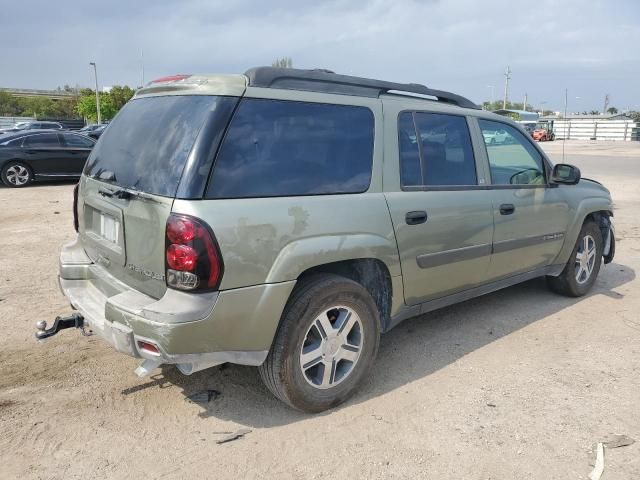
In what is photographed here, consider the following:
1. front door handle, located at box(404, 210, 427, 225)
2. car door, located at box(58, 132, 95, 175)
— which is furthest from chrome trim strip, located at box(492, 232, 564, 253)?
car door, located at box(58, 132, 95, 175)

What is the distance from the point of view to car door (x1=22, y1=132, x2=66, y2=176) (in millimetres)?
13328

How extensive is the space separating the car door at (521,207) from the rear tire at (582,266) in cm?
40

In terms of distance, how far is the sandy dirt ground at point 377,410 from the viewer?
8.94 feet

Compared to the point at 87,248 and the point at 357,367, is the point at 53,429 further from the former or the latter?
the point at 357,367

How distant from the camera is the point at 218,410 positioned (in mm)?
3225

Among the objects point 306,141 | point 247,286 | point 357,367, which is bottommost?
point 357,367

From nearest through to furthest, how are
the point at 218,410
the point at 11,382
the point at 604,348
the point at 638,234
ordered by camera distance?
the point at 218,410 < the point at 11,382 < the point at 604,348 < the point at 638,234

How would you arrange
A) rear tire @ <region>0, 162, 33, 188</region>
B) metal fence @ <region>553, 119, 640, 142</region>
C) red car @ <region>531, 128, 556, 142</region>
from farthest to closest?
metal fence @ <region>553, 119, 640, 142</region>, red car @ <region>531, 128, 556, 142</region>, rear tire @ <region>0, 162, 33, 188</region>

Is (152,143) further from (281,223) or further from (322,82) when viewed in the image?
(322,82)

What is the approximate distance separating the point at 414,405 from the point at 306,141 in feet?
5.64

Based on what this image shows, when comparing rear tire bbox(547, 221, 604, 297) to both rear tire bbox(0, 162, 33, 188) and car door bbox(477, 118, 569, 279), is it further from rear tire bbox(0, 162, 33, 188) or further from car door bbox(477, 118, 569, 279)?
rear tire bbox(0, 162, 33, 188)

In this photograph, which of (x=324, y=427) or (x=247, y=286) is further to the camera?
(x=324, y=427)

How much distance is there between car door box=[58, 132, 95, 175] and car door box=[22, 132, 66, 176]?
0.12 meters

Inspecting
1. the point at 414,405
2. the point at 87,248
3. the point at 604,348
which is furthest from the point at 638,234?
the point at 87,248
